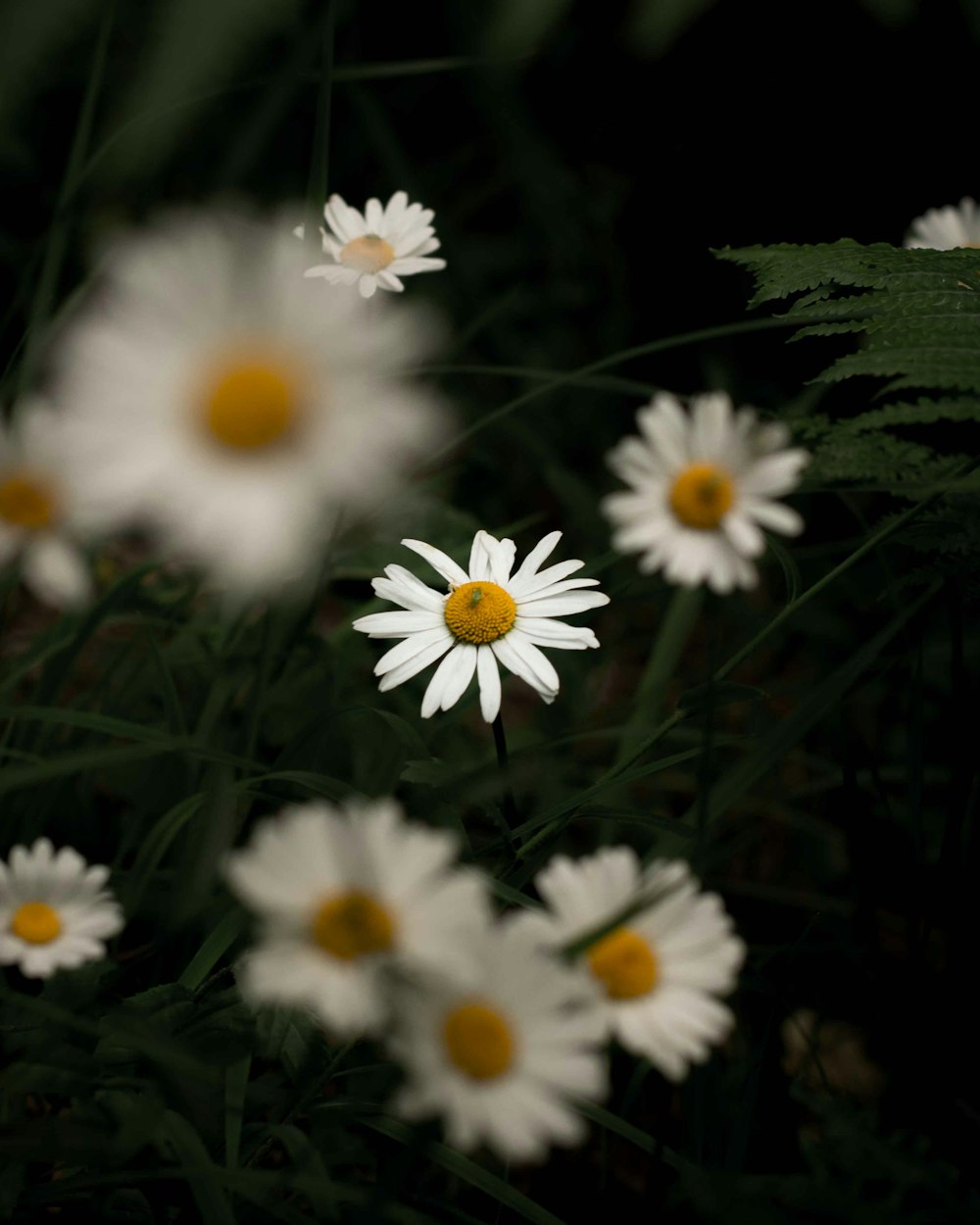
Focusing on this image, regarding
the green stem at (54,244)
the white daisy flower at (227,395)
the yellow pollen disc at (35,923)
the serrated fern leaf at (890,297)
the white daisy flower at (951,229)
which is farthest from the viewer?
the white daisy flower at (951,229)

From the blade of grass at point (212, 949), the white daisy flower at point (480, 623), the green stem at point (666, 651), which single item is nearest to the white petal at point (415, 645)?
the white daisy flower at point (480, 623)

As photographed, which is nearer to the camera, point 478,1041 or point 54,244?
point 478,1041

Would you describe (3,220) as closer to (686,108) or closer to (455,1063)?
(686,108)

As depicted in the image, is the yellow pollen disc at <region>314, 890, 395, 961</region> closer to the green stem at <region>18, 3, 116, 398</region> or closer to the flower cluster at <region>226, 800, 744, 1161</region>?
the flower cluster at <region>226, 800, 744, 1161</region>

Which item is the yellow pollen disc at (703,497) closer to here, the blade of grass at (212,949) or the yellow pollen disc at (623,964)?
the yellow pollen disc at (623,964)

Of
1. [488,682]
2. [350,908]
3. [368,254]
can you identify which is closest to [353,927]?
[350,908]

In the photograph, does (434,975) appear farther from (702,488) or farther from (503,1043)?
(702,488)
